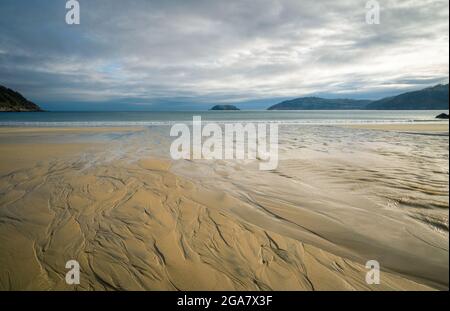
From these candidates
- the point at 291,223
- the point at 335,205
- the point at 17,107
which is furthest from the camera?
the point at 17,107

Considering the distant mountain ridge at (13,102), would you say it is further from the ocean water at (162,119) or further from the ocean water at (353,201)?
the ocean water at (353,201)

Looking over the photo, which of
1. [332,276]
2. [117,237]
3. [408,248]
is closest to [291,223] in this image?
[332,276]

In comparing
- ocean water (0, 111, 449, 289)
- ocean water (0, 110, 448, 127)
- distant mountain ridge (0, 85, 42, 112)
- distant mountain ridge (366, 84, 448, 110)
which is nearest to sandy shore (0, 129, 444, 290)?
ocean water (0, 111, 449, 289)

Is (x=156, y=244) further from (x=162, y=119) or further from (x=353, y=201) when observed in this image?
(x=162, y=119)

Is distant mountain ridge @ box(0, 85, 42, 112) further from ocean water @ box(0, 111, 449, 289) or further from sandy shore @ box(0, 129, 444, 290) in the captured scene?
sandy shore @ box(0, 129, 444, 290)

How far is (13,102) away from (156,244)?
159722mm

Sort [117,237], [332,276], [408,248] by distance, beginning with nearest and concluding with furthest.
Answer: [332,276] → [408,248] → [117,237]

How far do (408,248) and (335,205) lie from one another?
66.5 inches

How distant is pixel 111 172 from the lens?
810 centimetres

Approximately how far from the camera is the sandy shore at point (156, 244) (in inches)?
116

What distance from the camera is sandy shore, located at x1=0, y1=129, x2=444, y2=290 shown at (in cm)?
296

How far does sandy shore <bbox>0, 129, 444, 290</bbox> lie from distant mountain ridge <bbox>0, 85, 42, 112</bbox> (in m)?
146

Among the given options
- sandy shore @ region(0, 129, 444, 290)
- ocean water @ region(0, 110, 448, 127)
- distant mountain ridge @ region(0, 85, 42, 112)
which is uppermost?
distant mountain ridge @ region(0, 85, 42, 112)
